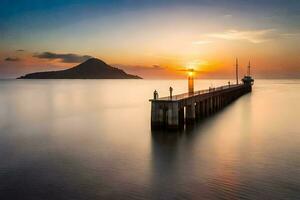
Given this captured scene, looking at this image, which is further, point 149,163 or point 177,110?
point 177,110

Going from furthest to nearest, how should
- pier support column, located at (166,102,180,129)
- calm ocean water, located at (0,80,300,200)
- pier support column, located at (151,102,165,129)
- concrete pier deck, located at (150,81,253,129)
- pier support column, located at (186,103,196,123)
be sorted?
pier support column, located at (186,103,196,123) → pier support column, located at (151,102,165,129) → concrete pier deck, located at (150,81,253,129) → pier support column, located at (166,102,180,129) → calm ocean water, located at (0,80,300,200)

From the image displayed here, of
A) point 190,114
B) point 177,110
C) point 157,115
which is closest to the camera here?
point 177,110

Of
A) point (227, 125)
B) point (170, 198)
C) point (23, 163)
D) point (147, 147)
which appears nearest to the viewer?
point (170, 198)

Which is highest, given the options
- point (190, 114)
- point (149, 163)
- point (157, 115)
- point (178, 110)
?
point (178, 110)

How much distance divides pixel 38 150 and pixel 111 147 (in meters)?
5.55

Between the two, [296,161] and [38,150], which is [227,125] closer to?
[296,161]

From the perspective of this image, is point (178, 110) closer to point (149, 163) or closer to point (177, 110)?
point (177, 110)

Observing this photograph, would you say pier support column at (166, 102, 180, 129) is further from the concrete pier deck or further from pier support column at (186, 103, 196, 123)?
pier support column at (186, 103, 196, 123)

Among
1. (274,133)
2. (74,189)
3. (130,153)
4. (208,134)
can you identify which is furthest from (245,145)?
(74,189)

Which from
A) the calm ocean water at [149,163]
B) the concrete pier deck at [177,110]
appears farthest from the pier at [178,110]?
the calm ocean water at [149,163]

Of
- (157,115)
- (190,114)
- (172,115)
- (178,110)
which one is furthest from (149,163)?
(190,114)

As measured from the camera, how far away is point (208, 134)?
32062 millimetres

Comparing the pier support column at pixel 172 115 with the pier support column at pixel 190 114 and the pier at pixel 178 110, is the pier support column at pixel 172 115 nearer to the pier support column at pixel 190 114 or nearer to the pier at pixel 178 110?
the pier at pixel 178 110

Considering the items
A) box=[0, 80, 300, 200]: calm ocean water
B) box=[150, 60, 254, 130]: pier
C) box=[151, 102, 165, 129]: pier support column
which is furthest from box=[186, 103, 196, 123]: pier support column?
box=[151, 102, 165, 129]: pier support column
